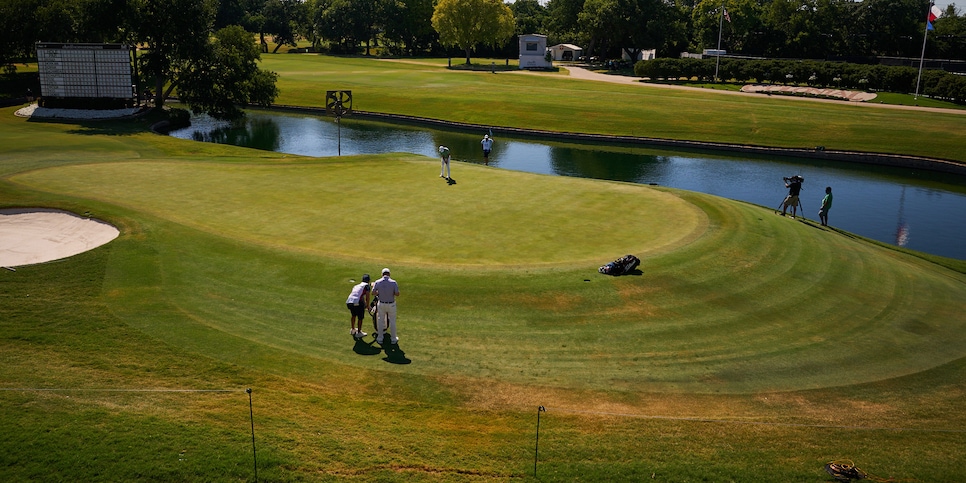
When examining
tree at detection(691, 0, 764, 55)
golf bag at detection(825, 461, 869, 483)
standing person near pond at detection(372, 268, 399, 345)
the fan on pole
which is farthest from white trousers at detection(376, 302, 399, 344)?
tree at detection(691, 0, 764, 55)

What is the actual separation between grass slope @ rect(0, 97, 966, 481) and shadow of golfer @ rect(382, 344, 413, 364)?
162 mm

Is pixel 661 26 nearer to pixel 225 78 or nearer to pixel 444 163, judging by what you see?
pixel 225 78

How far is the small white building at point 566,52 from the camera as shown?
527ft

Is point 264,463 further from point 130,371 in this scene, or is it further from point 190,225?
point 190,225

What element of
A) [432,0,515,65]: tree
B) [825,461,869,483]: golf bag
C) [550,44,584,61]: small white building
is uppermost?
[432,0,515,65]: tree

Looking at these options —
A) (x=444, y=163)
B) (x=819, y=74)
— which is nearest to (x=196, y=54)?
(x=444, y=163)

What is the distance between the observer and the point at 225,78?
246ft

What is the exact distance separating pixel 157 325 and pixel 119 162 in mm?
25481

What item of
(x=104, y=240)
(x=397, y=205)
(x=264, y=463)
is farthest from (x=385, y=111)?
(x=264, y=463)

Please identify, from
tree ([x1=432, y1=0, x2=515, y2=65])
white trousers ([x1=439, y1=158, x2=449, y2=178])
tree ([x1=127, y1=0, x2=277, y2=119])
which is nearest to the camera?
white trousers ([x1=439, y1=158, x2=449, y2=178])

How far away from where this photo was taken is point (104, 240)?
26.7 metres

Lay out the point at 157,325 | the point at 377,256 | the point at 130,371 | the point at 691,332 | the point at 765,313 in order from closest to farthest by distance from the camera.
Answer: the point at 130,371 < the point at 157,325 < the point at 691,332 < the point at 765,313 < the point at 377,256

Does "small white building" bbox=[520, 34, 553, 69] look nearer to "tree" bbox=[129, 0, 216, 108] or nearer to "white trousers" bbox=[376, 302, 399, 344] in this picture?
"tree" bbox=[129, 0, 216, 108]

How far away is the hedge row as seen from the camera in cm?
9094
